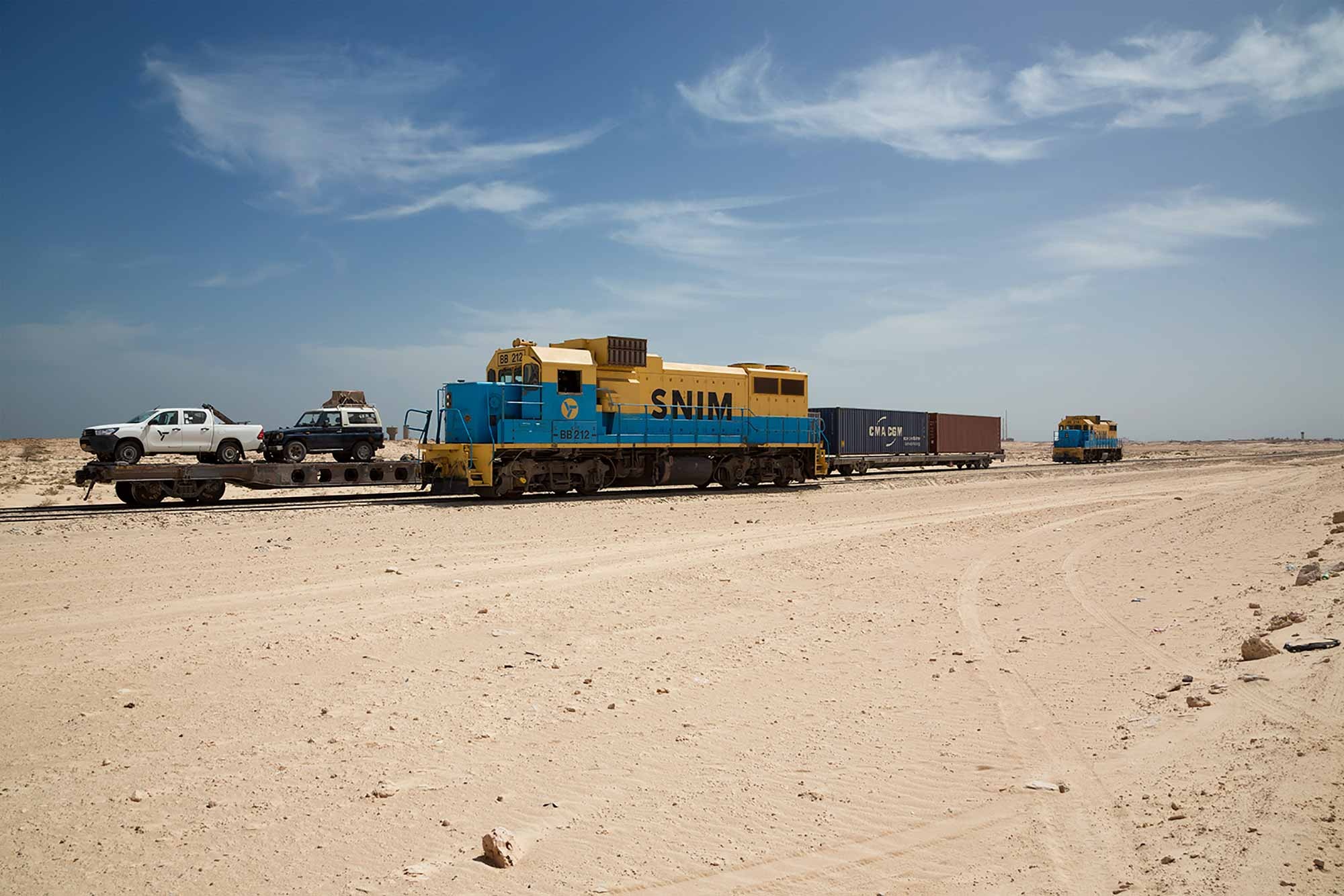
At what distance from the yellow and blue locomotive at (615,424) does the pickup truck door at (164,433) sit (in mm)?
6483

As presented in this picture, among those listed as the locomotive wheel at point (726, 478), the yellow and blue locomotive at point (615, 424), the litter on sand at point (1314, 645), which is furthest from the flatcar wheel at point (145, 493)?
the litter on sand at point (1314, 645)

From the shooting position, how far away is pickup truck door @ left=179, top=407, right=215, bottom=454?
867 inches

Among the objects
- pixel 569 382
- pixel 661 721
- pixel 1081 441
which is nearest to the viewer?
pixel 661 721

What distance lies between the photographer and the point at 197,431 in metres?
22.2

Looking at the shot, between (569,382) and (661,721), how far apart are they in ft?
58.1

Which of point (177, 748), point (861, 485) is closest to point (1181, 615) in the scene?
point (177, 748)

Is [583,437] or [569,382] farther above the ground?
[569,382]

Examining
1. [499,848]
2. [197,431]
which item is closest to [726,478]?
[197,431]

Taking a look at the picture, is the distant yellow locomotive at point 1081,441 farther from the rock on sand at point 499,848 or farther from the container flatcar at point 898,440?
the rock on sand at point 499,848

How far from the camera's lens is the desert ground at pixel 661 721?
13.7 ft

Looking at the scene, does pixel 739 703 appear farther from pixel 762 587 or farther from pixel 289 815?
pixel 762 587

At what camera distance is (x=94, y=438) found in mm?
20766

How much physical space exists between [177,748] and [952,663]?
21.3 ft

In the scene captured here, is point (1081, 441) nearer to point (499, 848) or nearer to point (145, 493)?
point (145, 493)
